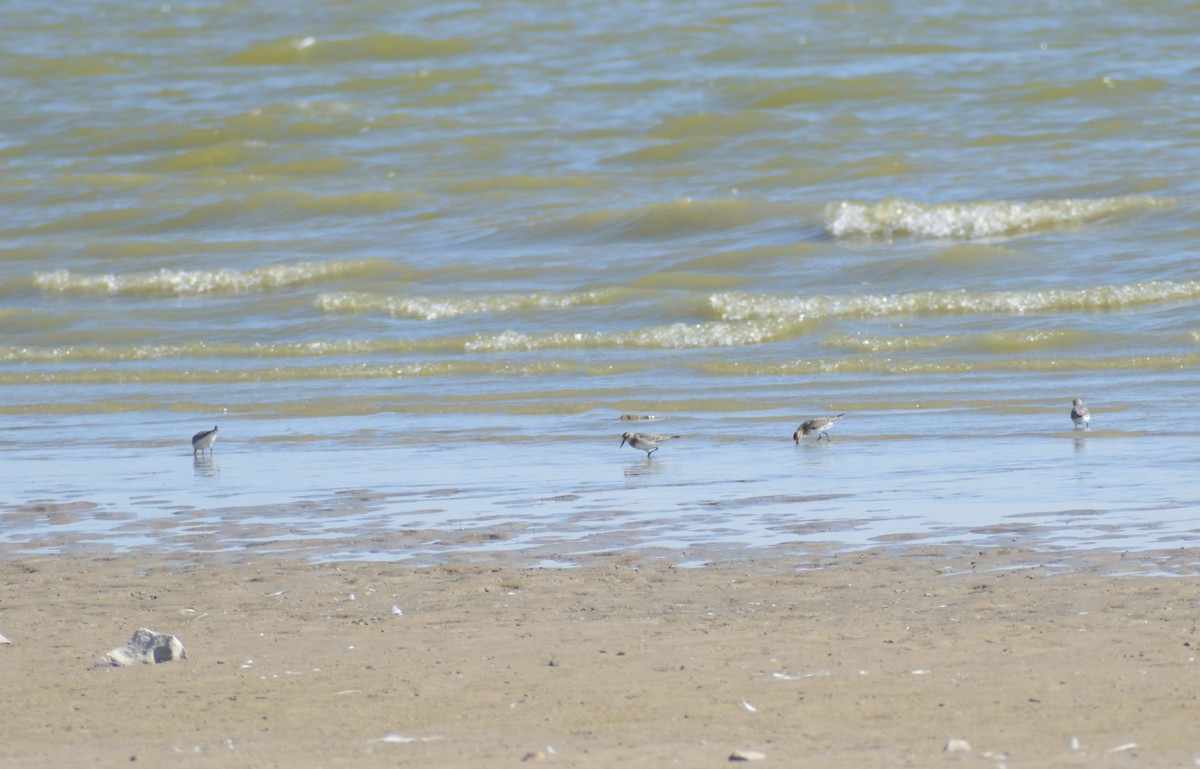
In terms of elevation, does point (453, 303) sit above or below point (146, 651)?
above

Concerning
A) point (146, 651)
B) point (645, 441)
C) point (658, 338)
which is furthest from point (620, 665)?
point (658, 338)

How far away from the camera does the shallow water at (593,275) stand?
7547mm

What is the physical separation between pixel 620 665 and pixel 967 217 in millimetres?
A: 12937

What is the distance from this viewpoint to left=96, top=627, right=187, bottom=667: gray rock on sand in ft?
15.9

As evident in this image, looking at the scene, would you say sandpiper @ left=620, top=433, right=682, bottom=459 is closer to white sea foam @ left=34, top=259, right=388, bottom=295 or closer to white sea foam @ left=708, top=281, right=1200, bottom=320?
white sea foam @ left=708, top=281, right=1200, bottom=320

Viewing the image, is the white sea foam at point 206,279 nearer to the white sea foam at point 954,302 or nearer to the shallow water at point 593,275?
the shallow water at point 593,275

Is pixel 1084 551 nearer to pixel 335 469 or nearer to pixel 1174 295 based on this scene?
pixel 335 469

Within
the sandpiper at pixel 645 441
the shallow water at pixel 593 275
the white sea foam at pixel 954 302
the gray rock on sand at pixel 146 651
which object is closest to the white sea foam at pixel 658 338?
the shallow water at pixel 593 275

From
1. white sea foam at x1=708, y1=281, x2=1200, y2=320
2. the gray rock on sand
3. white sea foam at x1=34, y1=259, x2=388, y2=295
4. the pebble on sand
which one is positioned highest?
white sea foam at x1=34, y1=259, x2=388, y2=295

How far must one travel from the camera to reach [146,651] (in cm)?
486

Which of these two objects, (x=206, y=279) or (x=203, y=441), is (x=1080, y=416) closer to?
(x=203, y=441)

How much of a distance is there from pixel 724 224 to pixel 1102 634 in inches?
523

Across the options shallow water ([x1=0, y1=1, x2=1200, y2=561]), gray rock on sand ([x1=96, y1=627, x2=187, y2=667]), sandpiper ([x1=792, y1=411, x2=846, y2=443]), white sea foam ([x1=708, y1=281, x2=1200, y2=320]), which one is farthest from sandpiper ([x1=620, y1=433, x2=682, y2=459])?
white sea foam ([x1=708, y1=281, x2=1200, y2=320])

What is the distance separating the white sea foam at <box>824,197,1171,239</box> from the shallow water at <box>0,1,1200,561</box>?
1.7 inches
